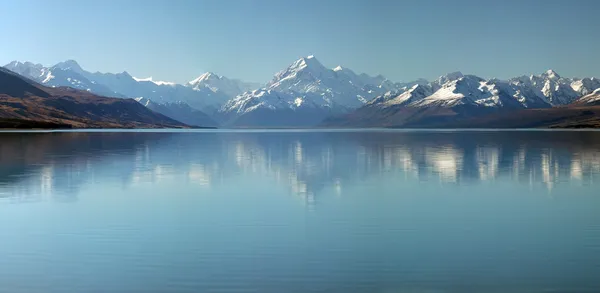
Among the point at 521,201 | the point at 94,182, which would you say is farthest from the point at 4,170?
the point at 521,201

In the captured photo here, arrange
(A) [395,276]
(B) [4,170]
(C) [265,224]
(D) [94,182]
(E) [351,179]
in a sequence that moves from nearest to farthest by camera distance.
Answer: (A) [395,276] < (C) [265,224] < (D) [94,182] < (E) [351,179] < (B) [4,170]

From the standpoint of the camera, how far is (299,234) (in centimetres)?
3238

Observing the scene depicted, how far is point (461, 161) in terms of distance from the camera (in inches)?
3529

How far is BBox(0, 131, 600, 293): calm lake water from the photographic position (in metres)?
23.0

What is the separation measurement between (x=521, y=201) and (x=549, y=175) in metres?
24.0

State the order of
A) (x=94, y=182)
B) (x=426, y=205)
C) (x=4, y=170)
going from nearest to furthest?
(x=426, y=205) → (x=94, y=182) → (x=4, y=170)

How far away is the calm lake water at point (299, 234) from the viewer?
22984 mm

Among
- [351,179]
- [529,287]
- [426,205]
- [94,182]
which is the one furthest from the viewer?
[351,179]

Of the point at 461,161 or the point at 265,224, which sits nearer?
the point at 265,224

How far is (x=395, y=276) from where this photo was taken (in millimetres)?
23406

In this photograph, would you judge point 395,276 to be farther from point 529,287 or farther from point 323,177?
point 323,177

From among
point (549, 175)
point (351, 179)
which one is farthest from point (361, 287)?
point (549, 175)

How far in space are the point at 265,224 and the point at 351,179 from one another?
29721 mm

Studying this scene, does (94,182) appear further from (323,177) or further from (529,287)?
(529,287)
